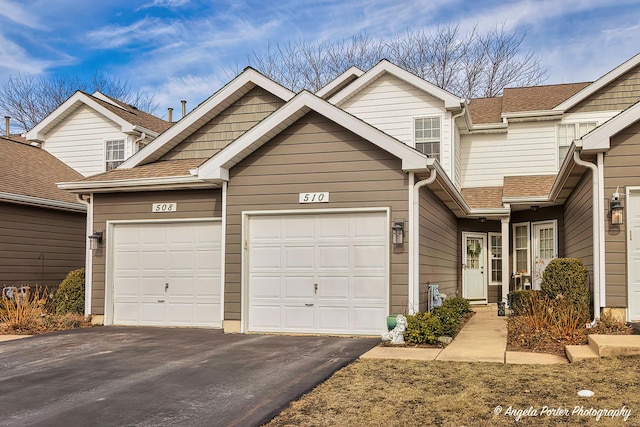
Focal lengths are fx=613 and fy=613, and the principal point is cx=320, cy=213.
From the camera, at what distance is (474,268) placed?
17578 mm

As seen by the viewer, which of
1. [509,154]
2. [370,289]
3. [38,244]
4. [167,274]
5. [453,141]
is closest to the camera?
[370,289]

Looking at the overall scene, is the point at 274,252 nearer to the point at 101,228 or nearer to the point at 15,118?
the point at 101,228

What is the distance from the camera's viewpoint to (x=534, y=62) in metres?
30.9

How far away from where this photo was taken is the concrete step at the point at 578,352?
7.43 metres

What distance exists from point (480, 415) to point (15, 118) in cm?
3698

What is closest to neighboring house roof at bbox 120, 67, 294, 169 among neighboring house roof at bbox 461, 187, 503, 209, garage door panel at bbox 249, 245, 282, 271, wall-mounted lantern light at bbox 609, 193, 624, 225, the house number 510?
the house number 510

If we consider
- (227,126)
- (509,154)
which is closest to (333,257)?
(227,126)

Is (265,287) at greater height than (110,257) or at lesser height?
lesser

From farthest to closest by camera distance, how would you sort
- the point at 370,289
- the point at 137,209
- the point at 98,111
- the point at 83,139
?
the point at 83,139 < the point at 98,111 < the point at 137,209 < the point at 370,289

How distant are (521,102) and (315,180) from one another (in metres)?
9.89

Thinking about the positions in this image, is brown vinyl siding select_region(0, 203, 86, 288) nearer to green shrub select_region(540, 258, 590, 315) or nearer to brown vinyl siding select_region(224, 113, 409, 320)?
brown vinyl siding select_region(224, 113, 409, 320)

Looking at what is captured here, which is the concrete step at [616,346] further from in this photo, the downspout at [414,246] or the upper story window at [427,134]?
the upper story window at [427,134]

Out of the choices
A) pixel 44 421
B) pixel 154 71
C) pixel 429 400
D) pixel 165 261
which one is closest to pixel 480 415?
pixel 429 400

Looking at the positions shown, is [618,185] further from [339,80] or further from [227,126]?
[339,80]
